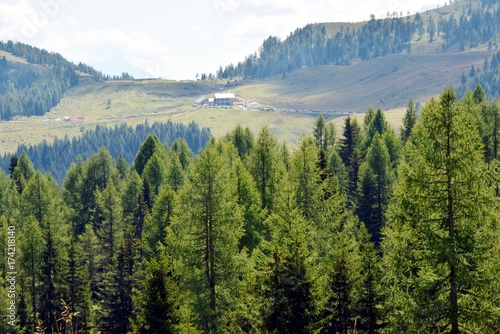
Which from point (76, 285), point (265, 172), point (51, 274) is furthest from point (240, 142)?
point (51, 274)

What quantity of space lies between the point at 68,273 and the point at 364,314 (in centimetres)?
3803

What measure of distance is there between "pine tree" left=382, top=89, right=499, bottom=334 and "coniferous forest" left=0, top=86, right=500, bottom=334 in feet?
0.19

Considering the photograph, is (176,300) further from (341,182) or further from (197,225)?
(341,182)

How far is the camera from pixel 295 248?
33.2 m

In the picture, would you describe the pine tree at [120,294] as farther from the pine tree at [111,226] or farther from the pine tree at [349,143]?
the pine tree at [349,143]

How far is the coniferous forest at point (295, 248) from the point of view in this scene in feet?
83.8

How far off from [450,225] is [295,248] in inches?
384

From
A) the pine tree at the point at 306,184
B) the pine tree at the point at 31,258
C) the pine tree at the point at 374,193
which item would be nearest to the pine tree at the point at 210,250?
the pine tree at the point at 306,184

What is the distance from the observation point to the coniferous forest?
83.8ft

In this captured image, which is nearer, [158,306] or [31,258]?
[158,306]

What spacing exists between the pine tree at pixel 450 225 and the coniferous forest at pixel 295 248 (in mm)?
58

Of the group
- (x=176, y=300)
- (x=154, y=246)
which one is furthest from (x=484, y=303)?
(x=154, y=246)

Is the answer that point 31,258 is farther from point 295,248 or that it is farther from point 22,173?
point 22,173

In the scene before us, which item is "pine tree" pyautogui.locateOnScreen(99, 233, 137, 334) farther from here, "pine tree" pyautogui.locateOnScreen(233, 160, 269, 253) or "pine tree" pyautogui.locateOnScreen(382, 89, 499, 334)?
"pine tree" pyautogui.locateOnScreen(382, 89, 499, 334)
